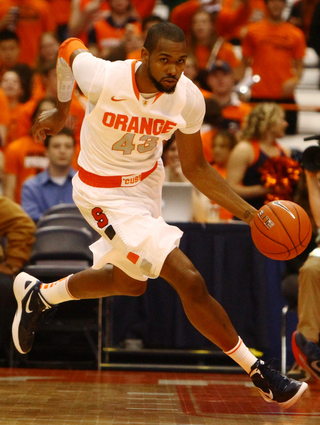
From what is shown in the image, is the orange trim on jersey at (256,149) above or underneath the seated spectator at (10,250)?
above

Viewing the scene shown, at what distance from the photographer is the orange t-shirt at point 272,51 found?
8383mm

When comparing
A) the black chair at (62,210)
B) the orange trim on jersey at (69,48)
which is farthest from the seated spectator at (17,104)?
the orange trim on jersey at (69,48)

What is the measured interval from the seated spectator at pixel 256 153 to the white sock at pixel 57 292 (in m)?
2.24

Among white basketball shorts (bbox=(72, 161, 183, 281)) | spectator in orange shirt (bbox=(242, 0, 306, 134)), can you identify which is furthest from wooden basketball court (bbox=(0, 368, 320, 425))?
spectator in orange shirt (bbox=(242, 0, 306, 134))

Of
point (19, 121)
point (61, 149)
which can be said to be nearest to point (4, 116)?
point (19, 121)

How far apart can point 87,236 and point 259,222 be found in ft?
7.34

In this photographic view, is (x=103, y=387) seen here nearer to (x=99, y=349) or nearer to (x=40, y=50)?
(x=99, y=349)

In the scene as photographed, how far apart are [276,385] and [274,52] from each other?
561 centimetres

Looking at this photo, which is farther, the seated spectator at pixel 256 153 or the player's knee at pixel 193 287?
the seated spectator at pixel 256 153

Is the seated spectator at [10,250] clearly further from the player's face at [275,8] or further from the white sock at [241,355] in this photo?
the player's face at [275,8]

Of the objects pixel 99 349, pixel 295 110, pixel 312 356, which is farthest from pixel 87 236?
pixel 295 110

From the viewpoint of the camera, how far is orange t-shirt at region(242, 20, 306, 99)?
330 inches

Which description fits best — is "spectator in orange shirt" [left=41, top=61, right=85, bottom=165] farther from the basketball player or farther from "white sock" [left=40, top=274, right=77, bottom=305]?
the basketball player

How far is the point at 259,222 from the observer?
12.1 feet
